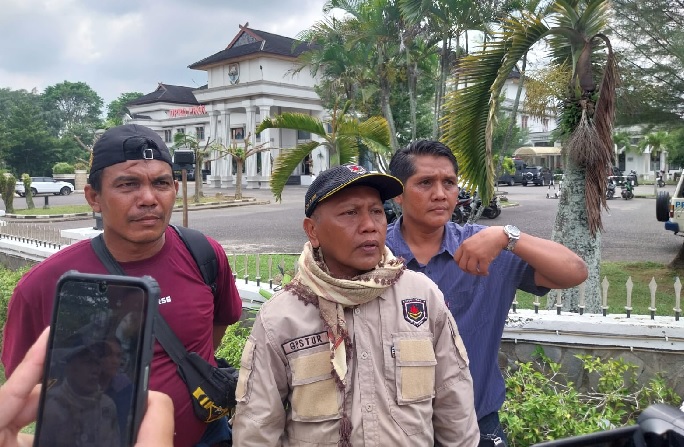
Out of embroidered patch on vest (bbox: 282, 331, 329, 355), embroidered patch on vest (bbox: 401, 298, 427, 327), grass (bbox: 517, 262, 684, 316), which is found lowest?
grass (bbox: 517, 262, 684, 316)

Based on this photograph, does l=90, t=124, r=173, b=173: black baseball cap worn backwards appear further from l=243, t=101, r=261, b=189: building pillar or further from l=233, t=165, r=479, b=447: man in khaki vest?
l=243, t=101, r=261, b=189: building pillar

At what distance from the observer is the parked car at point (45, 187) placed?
3572cm

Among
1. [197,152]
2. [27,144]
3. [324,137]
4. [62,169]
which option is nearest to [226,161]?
[62,169]

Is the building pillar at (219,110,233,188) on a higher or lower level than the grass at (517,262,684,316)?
higher

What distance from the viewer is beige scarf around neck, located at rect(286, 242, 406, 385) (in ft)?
5.36

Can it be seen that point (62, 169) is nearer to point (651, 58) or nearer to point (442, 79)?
point (442, 79)

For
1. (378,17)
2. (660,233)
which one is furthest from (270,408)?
(660,233)

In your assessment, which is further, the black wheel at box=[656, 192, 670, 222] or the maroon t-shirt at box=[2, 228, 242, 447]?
the black wheel at box=[656, 192, 670, 222]

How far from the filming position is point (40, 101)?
82.6 metres

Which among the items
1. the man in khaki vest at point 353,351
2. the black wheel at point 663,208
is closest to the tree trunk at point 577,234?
the man in khaki vest at point 353,351

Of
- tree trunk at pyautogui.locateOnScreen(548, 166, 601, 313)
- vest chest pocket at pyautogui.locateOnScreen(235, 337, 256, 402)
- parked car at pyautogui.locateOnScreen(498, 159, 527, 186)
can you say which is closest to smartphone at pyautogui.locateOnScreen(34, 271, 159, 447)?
vest chest pocket at pyautogui.locateOnScreen(235, 337, 256, 402)

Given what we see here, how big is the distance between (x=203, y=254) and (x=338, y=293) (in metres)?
0.64

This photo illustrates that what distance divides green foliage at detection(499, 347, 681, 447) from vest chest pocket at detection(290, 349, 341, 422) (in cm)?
184

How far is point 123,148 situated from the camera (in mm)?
1881
